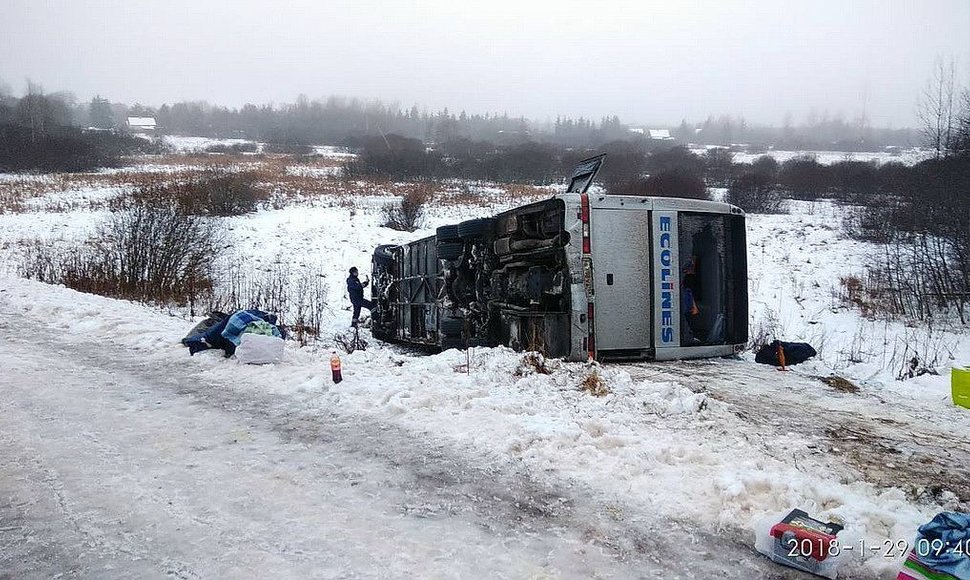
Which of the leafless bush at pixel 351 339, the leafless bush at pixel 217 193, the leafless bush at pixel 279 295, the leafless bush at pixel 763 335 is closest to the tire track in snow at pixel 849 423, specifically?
the leafless bush at pixel 763 335

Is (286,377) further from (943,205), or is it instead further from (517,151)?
(517,151)

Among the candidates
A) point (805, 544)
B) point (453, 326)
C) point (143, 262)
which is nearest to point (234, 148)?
point (143, 262)

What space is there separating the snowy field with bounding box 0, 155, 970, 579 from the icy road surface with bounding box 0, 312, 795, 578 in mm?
14

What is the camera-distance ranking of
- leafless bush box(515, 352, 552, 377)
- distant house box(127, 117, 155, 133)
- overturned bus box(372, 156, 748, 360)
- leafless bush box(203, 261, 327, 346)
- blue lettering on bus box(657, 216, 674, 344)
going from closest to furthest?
leafless bush box(515, 352, 552, 377) < overturned bus box(372, 156, 748, 360) < blue lettering on bus box(657, 216, 674, 344) < leafless bush box(203, 261, 327, 346) < distant house box(127, 117, 155, 133)

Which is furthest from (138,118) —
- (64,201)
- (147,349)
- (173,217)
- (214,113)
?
(147,349)

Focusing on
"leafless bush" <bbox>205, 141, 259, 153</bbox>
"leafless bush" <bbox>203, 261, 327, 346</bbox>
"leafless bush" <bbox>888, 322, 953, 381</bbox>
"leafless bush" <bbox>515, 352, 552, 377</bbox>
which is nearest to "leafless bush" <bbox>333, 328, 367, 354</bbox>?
"leafless bush" <bbox>203, 261, 327, 346</bbox>

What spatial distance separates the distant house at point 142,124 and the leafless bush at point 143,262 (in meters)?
61.1

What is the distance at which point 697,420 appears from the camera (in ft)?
13.0

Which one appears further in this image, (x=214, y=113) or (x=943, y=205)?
(x=214, y=113)

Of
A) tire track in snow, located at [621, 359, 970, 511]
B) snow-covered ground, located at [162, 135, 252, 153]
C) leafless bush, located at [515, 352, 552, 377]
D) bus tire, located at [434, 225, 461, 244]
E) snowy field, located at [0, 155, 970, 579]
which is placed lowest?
tire track in snow, located at [621, 359, 970, 511]

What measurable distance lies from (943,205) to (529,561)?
17497 mm

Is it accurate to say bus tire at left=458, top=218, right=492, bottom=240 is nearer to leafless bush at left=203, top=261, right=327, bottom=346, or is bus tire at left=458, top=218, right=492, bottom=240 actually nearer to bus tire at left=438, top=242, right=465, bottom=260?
bus tire at left=438, top=242, right=465, bottom=260

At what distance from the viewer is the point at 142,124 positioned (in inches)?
2808

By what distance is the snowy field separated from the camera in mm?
2459
